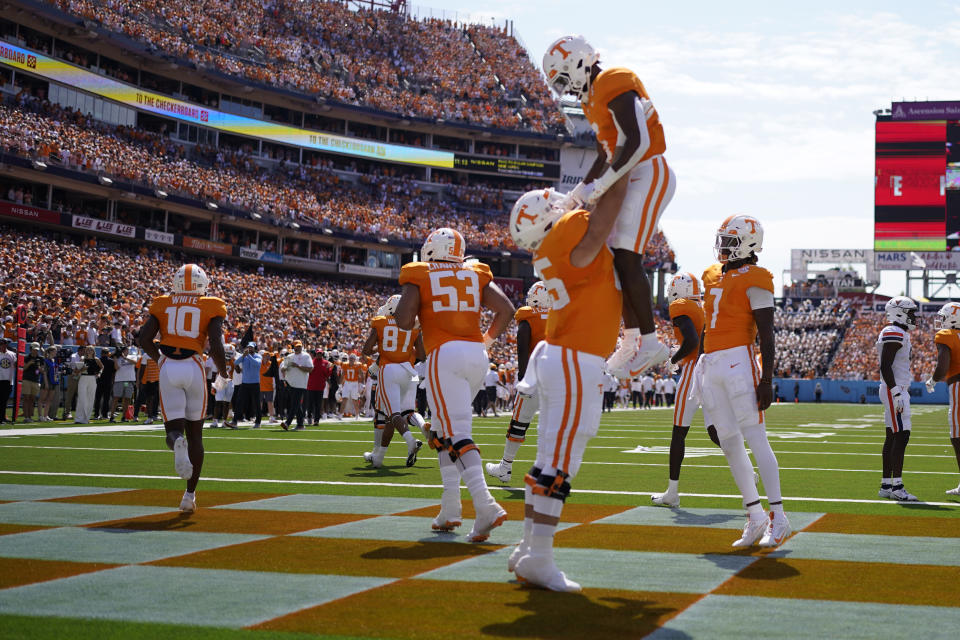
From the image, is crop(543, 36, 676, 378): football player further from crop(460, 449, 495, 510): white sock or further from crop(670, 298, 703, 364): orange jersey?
crop(670, 298, 703, 364): orange jersey

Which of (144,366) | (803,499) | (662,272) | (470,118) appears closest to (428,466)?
(803,499)

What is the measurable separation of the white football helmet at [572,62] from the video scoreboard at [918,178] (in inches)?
2132

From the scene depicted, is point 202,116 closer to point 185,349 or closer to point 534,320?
point 534,320

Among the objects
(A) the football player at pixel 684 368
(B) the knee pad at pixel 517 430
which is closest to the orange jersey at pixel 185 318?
(B) the knee pad at pixel 517 430

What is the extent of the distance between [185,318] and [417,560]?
3366mm

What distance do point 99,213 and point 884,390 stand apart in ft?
135

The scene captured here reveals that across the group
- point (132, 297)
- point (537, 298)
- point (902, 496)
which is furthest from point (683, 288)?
point (132, 297)

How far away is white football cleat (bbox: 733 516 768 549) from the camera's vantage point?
256 inches

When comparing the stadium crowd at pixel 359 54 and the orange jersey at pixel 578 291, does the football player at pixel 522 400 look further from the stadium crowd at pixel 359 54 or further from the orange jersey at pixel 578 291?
the stadium crowd at pixel 359 54

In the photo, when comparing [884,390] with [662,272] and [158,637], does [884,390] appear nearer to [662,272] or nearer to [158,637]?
[158,637]

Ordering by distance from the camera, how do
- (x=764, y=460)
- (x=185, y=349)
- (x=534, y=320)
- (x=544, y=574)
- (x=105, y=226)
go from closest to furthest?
(x=544, y=574), (x=764, y=460), (x=185, y=349), (x=534, y=320), (x=105, y=226)

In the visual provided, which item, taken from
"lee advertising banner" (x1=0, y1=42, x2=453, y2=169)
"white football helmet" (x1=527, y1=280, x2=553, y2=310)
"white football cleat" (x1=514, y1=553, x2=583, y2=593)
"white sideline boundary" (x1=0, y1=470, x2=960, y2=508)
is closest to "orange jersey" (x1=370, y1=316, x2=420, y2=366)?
"white football helmet" (x1=527, y1=280, x2=553, y2=310)

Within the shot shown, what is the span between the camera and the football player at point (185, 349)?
26.1 feet

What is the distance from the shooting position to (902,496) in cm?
936
